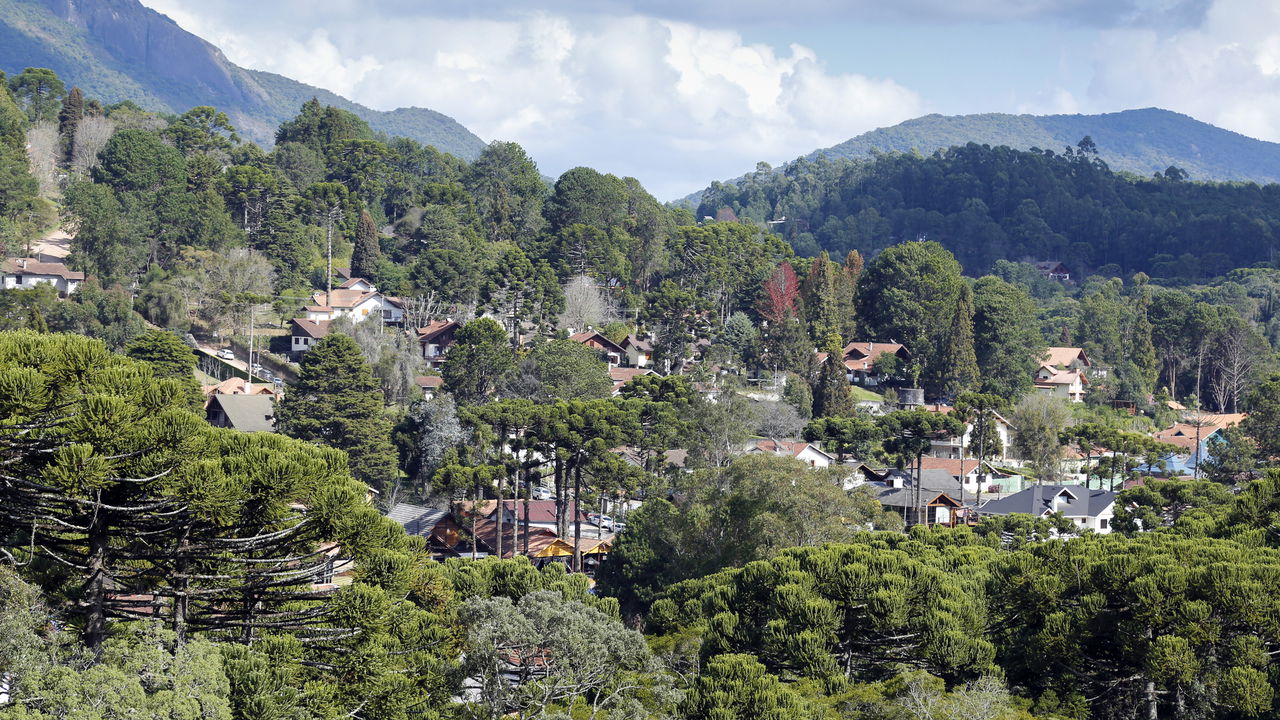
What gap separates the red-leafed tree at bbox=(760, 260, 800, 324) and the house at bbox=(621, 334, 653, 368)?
8752 millimetres

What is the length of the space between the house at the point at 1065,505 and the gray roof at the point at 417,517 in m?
24.2

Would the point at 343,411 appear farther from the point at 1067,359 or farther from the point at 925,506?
the point at 1067,359

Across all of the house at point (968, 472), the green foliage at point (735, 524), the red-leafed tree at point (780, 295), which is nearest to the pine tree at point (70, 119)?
the red-leafed tree at point (780, 295)

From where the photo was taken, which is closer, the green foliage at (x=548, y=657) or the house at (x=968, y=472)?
the green foliage at (x=548, y=657)

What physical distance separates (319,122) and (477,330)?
181ft

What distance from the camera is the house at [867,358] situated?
89.8 meters

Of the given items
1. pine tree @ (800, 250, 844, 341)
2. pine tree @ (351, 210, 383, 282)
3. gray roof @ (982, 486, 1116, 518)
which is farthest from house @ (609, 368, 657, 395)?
gray roof @ (982, 486, 1116, 518)

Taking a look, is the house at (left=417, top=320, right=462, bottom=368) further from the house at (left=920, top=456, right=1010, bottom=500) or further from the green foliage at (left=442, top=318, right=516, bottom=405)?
the house at (left=920, top=456, right=1010, bottom=500)

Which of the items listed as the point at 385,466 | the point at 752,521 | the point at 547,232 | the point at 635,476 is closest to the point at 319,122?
the point at 547,232

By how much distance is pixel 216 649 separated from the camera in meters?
21.1

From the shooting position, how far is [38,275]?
77188 millimetres

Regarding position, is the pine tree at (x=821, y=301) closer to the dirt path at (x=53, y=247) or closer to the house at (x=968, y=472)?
the house at (x=968, y=472)

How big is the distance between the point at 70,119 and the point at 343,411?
200 feet

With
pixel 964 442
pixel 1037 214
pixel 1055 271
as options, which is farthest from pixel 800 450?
pixel 1037 214
